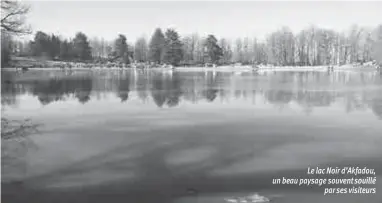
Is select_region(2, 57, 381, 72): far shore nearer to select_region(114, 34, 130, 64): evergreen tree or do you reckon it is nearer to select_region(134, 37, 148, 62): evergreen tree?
select_region(134, 37, 148, 62): evergreen tree

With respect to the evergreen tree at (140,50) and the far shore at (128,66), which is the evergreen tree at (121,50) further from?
the far shore at (128,66)

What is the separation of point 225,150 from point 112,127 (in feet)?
9.96

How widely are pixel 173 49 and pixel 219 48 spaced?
22.3 feet

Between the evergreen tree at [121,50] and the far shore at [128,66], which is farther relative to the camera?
the evergreen tree at [121,50]

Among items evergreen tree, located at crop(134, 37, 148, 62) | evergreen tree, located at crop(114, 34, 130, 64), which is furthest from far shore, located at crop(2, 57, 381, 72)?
evergreen tree, located at crop(114, 34, 130, 64)

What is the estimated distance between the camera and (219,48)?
3944 centimetres

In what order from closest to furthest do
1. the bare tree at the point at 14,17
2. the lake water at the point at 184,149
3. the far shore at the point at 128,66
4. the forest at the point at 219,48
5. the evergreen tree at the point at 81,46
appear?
the lake water at the point at 184,149 → the bare tree at the point at 14,17 → the evergreen tree at the point at 81,46 → the forest at the point at 219,48 → the far shore at the point at 128,66

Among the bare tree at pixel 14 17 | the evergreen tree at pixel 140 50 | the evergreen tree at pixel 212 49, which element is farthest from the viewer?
the evergreen tree at pixel 212 49

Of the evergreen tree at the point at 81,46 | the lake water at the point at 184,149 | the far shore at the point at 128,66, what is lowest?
the lake water at the point at 184,149

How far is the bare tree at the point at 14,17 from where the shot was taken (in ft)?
37.5

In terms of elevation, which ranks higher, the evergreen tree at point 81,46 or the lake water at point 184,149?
the evergreen tree at point 81,46

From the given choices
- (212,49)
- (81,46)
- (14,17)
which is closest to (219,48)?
(212,49)

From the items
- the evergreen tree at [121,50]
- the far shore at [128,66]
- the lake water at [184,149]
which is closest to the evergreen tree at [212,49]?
the far shore at [128,66]

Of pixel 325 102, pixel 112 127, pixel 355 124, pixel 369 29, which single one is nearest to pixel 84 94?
pixel 112 127
